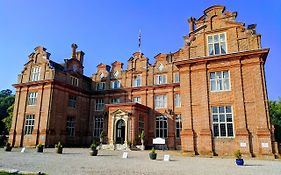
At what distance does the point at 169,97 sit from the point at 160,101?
1684 millimetres

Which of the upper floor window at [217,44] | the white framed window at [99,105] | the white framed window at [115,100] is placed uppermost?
the upper floor window at [217,44]

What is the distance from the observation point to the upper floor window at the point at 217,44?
73.1 ft

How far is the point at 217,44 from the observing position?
888 inches

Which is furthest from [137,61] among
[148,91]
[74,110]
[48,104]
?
[48,104]

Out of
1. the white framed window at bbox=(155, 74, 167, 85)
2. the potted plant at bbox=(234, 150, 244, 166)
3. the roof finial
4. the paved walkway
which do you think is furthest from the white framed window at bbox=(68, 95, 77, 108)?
the potted plant at bbox=(234, 150, 244, 166)

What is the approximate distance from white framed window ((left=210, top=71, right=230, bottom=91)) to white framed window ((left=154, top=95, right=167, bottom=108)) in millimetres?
12210

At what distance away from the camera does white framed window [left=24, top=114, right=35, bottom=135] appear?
32500 millimetres

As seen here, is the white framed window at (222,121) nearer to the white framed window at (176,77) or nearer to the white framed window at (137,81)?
the white framed window at (176,77)

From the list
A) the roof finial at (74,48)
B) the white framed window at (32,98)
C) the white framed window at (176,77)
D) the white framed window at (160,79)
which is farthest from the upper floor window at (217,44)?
the white framed window at (32,98)

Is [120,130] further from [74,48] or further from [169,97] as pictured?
[74,48]

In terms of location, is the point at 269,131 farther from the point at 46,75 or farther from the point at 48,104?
the point at 46,75

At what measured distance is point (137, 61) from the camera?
3719 centimetres

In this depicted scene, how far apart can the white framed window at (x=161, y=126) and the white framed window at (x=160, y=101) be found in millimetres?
1786

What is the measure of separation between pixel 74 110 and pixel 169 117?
592 inches
